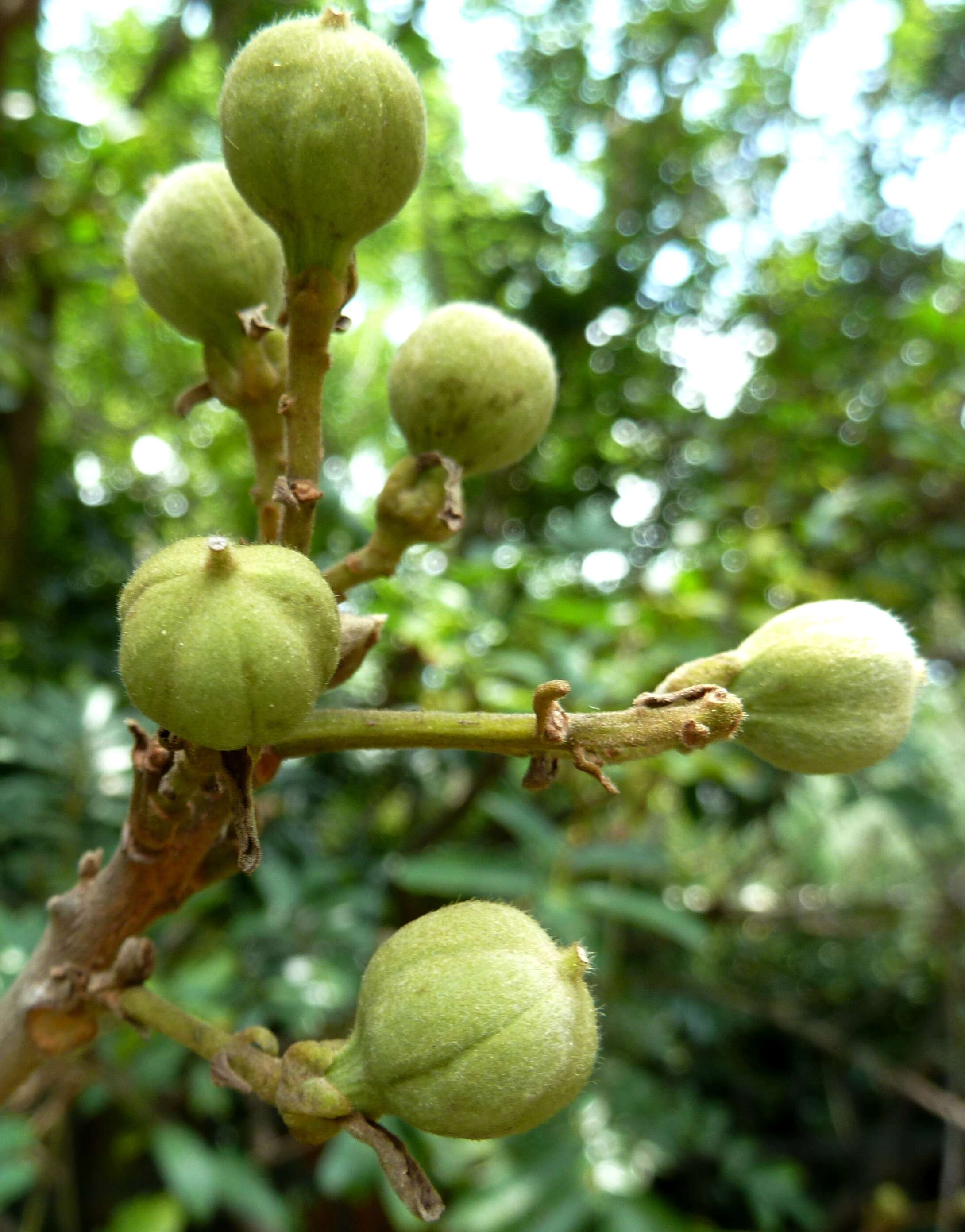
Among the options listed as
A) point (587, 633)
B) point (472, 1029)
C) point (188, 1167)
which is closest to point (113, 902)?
point (472, 1029)

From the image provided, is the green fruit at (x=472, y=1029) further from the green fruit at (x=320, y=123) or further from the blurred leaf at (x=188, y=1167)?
the blurred leaf at (x=188, y=1167)

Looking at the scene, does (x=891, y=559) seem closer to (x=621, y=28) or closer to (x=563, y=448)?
(x=563, y=448)

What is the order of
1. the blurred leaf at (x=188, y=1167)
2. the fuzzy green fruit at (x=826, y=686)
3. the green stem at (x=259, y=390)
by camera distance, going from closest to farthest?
the fuzzy green fruit at (x=826, y=686), the green stem at (x=259, y=390), the blurred leaf at (x=188, y=1167)

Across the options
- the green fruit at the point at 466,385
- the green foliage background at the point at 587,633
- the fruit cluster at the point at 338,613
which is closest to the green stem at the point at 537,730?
the fruit cluster at the point at 338,613

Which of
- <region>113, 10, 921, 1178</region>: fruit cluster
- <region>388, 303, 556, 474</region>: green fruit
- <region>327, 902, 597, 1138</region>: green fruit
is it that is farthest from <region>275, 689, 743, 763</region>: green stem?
→ <region>388, 303, 556, 474</region>: green fruit

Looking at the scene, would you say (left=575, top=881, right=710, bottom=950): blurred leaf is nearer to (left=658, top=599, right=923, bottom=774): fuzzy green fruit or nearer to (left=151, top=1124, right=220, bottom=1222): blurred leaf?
(left=151, top=1124, right=220, bottom=1222): blurred leaf

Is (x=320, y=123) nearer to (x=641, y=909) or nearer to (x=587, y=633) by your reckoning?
(x=641, y=909)

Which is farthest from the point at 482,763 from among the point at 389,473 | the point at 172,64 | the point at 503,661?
the point at 172,64
